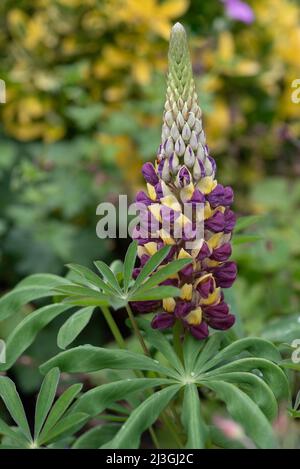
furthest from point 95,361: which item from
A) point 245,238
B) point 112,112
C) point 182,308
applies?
point 112,112

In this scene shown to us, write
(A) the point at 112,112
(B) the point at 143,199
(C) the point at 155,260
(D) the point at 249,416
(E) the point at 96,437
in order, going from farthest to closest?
(A) the point at 112,112 < (E) the point at 96,437 < (B) the point at 143,199 < (C) the point at 155,260 < (D) the point at 249,416

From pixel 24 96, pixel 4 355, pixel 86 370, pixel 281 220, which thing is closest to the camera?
pixel 86 370

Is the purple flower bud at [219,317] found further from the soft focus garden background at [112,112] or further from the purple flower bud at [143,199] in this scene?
the soft focus garden background at [112,112]

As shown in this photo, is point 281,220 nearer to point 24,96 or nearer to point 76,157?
point 76,157

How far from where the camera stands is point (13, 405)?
1.08 m

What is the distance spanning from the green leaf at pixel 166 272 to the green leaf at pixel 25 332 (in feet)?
0.69

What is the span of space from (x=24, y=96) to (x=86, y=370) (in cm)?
175

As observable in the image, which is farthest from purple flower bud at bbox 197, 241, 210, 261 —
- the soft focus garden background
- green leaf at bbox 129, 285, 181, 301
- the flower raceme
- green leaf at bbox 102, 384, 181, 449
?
the soft focus garden background

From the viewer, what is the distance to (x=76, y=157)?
8.28ft

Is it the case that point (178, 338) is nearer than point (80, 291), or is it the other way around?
point (80, 291)

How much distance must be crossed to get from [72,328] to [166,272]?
0.22 m

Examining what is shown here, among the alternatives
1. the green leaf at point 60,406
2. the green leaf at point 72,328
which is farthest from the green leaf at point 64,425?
the green leaf at point 72,328

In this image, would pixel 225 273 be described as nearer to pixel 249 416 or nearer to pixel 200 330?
pixel 200 330

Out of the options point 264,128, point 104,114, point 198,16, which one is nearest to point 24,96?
point 104,114
